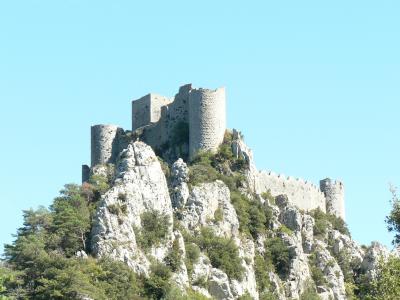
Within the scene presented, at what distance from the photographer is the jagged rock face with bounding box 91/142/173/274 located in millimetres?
70000

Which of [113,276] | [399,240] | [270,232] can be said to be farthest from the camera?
[270,232]

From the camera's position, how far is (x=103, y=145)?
90.2 m

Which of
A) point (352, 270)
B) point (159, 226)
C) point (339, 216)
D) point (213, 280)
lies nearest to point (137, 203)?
point (159, 226)

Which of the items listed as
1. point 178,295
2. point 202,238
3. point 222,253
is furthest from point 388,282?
point 202,238

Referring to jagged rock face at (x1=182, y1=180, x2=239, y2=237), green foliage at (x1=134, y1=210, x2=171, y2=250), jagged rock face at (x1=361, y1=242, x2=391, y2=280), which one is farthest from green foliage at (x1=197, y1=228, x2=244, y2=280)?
jagged rock face at (x1=361, y1=242, x2=391, y2=280)

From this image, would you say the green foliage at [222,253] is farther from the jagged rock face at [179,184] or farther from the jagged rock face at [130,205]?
the jagged rock face at [130,205]

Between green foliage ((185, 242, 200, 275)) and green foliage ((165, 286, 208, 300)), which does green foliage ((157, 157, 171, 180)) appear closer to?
green foliage ((185, 242, 200, 275))

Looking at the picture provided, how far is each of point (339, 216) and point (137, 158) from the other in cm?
2803

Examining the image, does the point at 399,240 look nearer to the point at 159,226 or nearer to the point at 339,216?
the point at 159,226

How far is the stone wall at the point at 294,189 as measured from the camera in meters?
89.9

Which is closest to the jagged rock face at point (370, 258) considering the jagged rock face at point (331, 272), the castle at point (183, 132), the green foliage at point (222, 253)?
the jagged rock face at point (331, 272)

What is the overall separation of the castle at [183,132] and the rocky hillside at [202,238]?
4.32 ft

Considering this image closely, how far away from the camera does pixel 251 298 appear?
7594 cm

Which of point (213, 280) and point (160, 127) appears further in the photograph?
point (160, 127)
